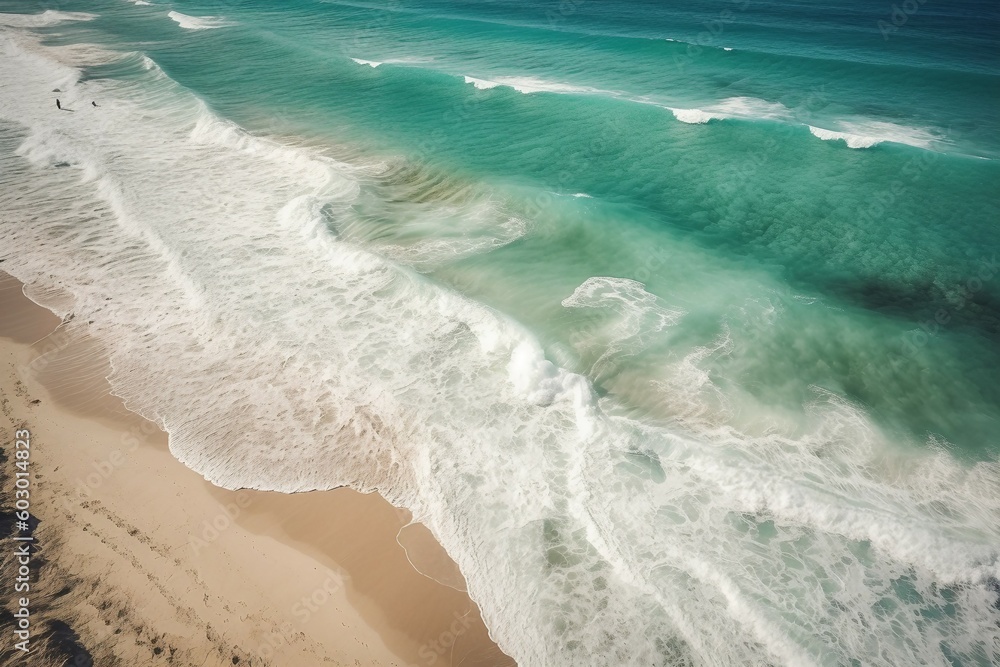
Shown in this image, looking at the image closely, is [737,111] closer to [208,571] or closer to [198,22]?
[208,571]

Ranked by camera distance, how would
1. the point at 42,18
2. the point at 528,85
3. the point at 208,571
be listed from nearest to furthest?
the point at 208,571 < the point at 528,85 < the point at 42,18

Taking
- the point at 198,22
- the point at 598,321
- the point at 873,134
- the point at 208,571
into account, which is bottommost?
the point at 208,571

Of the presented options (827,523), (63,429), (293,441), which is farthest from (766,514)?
(63,429)

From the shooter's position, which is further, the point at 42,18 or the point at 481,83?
the point at 42,18

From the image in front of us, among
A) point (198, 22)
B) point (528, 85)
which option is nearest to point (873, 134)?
point (528, 85)

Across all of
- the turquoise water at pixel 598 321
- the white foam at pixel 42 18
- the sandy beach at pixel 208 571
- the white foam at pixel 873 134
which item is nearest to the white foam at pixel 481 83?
the turquoise water at pixel 598 321

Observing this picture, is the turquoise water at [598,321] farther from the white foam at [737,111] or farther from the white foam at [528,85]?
the white foam at [528,85]

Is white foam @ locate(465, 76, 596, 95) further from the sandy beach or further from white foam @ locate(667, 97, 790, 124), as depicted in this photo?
the sandy beach
